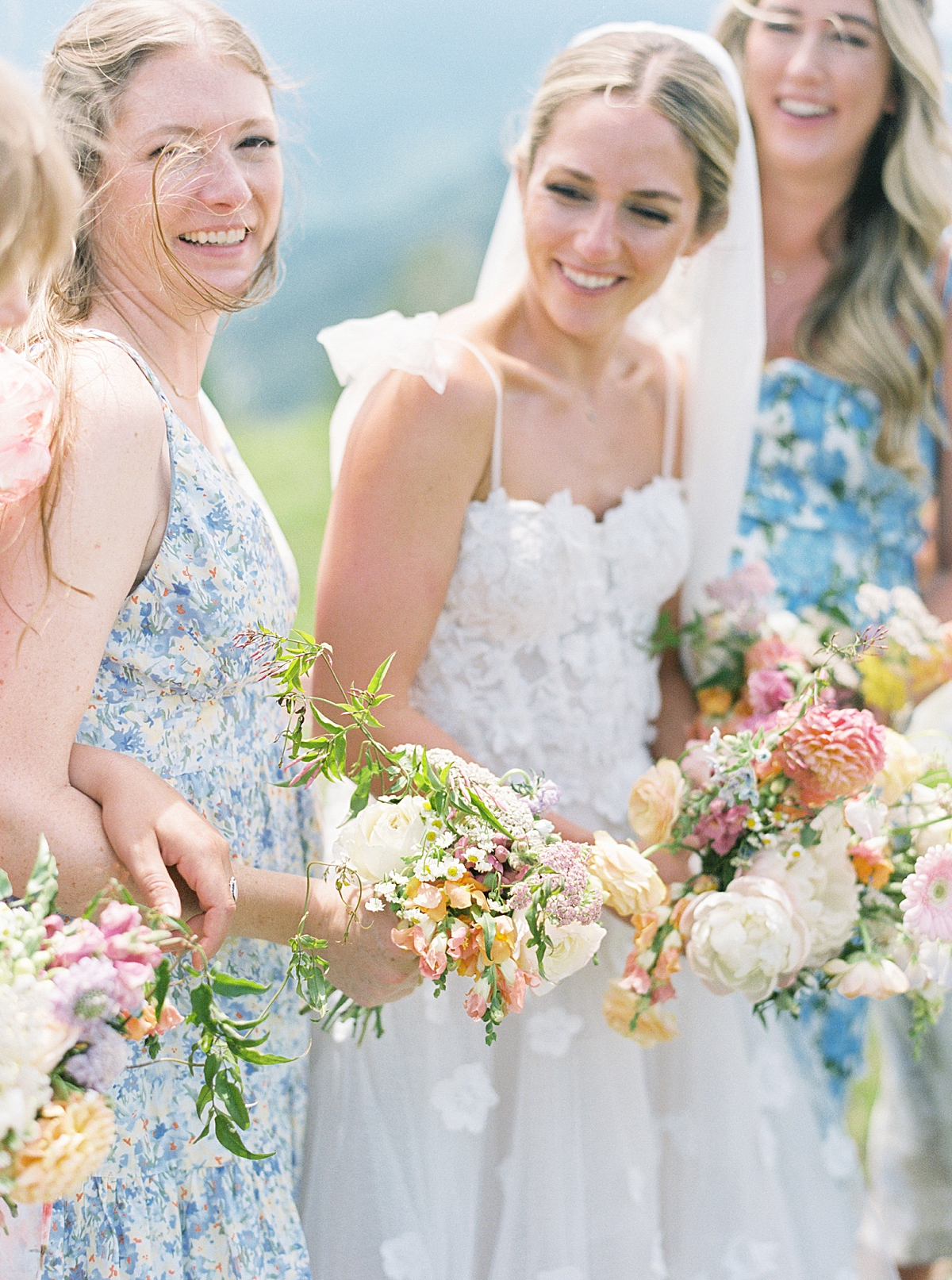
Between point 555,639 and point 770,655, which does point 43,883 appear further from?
point 770,655

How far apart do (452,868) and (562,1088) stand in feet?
3.00

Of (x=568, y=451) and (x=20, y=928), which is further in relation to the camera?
(x=568, y=451)

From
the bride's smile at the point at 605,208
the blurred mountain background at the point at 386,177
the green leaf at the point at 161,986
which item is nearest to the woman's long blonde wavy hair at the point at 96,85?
the bride's smile at the point at 605,208

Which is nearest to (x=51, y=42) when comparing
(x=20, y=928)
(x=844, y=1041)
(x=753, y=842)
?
(x=20, y=928)

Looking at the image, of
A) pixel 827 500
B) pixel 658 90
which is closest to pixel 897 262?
pixel 827 500

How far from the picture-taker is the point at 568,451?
2.47 metres

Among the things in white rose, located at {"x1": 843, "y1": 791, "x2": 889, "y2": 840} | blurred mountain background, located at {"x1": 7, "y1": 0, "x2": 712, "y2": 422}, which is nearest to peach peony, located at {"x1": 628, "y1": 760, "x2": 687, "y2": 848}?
white rose, located at {"x1": 843, "y1": 791, "x2": 889, "y2": 840}

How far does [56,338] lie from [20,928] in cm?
79

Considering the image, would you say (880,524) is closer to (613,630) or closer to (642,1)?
(613,630)

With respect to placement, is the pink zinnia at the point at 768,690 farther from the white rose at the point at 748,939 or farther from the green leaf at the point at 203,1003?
the green leaf at the point at 203,1003

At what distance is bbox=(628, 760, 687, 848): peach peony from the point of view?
2049mm

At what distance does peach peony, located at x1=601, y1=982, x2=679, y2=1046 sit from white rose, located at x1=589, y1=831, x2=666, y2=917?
271 millimetres

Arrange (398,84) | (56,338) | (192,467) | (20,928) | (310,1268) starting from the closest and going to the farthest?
(20,928) → (56,338) → (192,467) → (310,1268) → (398,84)

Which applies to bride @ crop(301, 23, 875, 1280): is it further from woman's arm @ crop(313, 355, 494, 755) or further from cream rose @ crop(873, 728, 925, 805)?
cream rose @ crop(873, 728, 925, 805)
